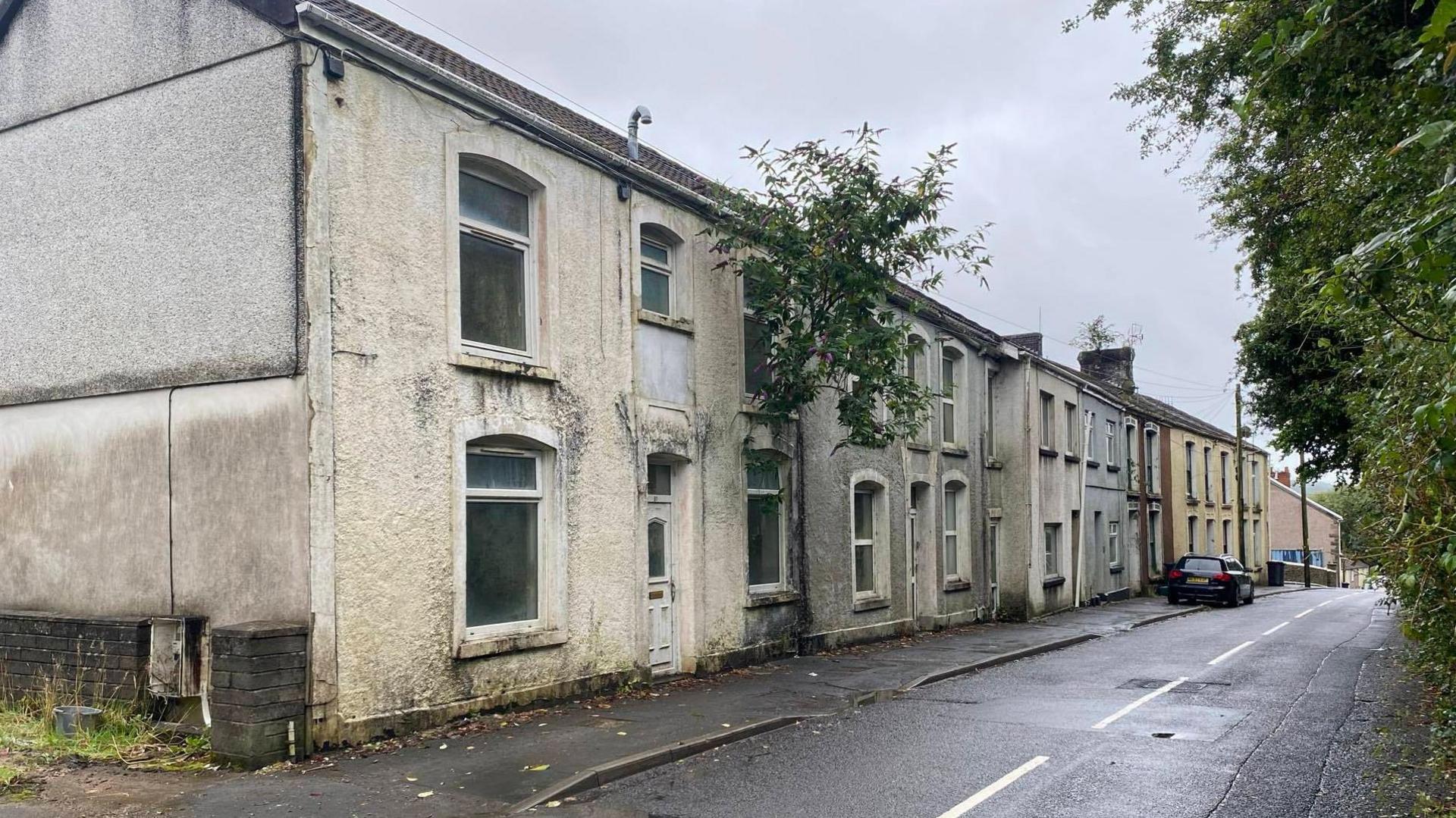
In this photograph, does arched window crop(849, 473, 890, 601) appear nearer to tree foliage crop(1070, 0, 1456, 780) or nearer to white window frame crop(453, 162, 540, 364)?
tree foliage crop(1070, 0, 1456, 780)

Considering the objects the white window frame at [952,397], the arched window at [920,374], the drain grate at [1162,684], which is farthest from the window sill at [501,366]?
the white window frame at [952,397]

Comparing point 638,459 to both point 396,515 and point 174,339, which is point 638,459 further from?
point 174,339

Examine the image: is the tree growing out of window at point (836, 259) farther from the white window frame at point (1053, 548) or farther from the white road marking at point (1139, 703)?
the white window frame at point (1053, 548)

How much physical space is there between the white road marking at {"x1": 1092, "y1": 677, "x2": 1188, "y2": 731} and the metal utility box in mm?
8296

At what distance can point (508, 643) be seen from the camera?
430 inches

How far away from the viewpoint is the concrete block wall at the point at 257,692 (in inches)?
332

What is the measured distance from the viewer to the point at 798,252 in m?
14.5

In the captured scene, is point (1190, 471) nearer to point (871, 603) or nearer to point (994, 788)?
point (871, 603)

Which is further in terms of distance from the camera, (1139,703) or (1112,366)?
(1112,366)

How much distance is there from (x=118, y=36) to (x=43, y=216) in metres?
2.12

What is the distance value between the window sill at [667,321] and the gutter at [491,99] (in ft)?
5.10

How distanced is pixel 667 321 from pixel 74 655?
23.9 ft

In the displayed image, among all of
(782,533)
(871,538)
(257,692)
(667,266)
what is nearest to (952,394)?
(871,538)

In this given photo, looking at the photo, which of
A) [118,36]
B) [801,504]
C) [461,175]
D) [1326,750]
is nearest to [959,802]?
[1326,750]
